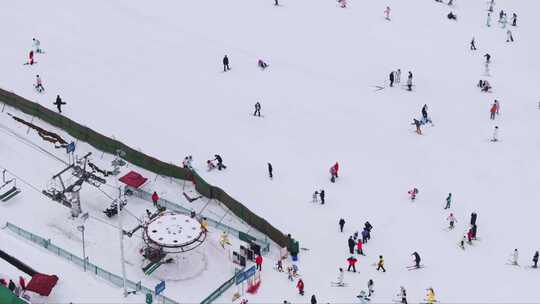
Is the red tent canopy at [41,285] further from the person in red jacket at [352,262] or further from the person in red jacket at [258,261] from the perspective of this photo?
the person in red jacket at [352,262]

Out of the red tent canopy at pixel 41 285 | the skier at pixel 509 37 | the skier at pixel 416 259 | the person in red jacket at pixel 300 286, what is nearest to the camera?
Answer: the red tent canopy at pixel 41 285

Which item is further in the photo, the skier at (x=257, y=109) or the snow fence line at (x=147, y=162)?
the skier at (x=257, y=109)

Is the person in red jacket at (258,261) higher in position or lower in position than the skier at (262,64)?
lower

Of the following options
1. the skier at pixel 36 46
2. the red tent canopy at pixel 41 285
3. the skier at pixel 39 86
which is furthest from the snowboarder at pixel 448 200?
the skier at pixel 36 46

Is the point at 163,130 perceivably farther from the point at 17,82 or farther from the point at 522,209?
the point at 522,209

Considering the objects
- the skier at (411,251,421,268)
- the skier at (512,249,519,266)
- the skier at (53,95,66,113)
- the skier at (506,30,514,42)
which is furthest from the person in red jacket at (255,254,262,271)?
the skier at (506,30,514,42)

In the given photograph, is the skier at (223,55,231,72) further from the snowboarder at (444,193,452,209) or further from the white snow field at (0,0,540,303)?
the snowboarder at (444,193,452,209)
